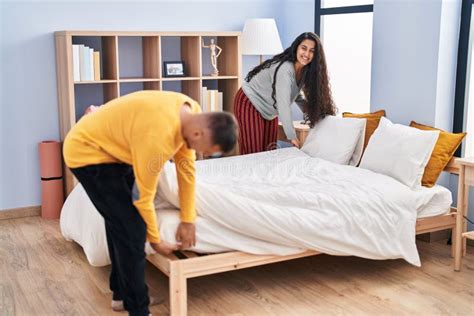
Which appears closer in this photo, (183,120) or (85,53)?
(183,120)

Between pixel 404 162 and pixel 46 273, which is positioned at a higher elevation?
pixel 404 162

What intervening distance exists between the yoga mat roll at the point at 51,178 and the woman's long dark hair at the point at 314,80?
1.64 m

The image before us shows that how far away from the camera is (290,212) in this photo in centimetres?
325

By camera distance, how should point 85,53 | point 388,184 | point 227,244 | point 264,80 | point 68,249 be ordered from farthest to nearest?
1. point 85,53
2. point 264,80
3. point 68,249
4. point 388,184
5. point 227,244

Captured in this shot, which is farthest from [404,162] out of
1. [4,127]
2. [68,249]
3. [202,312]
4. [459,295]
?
[4,127]

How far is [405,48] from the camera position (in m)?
4.36

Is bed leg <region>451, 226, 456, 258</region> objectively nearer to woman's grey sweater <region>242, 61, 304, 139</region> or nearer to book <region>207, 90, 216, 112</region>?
woman's grey sweater <region>242, 61, 304, 139</region>

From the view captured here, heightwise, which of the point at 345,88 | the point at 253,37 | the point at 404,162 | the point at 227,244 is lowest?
the point at 227,244

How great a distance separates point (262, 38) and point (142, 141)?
3154 mm

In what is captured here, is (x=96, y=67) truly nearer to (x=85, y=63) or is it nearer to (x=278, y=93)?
(x=85, y=63)

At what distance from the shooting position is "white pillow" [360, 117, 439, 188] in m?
3.74

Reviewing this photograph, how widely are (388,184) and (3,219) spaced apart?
2.94 metres

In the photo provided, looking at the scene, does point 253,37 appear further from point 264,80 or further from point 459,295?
point 459,295

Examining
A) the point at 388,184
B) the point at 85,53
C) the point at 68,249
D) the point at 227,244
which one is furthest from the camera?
the point at 85,53
